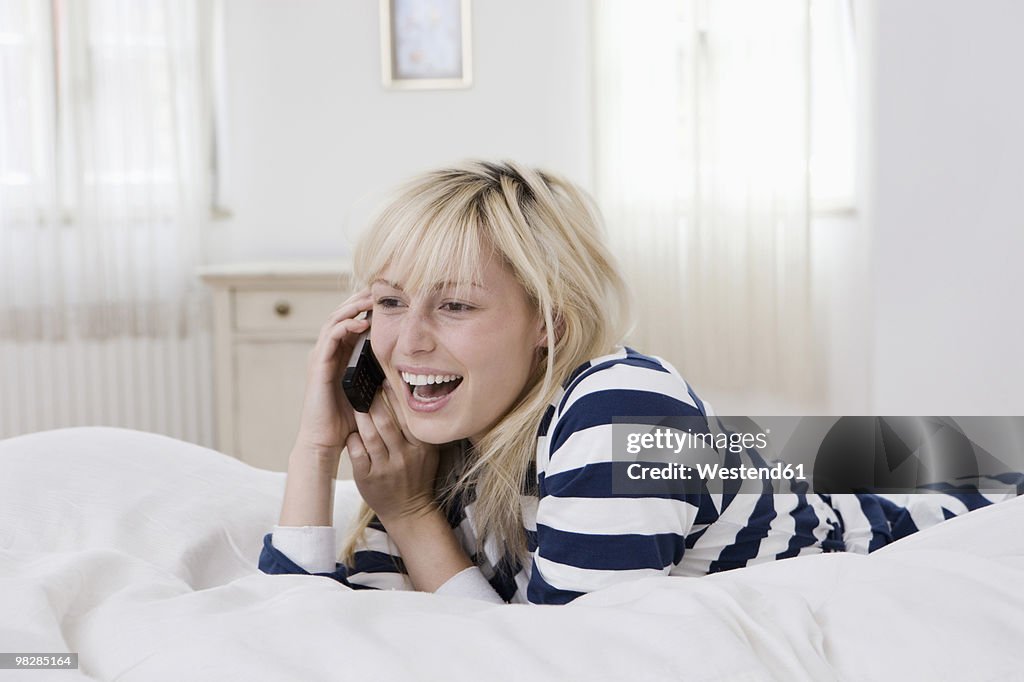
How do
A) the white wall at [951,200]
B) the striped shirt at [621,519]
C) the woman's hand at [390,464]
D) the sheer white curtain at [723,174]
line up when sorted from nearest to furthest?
the striped shirt at [621,519] → the woman's hand at [390,464] → the white wall at [951,200] → the sheer white curtain at [723,174]

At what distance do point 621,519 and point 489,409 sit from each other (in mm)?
247

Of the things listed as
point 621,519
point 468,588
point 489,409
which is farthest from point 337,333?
point 621,519

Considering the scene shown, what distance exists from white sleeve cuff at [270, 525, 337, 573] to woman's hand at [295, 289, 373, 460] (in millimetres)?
109

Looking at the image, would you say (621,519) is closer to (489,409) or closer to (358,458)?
(489,409)

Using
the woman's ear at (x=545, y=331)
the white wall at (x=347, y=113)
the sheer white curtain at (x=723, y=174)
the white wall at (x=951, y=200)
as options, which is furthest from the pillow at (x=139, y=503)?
the white wall at (x=347, y=113)

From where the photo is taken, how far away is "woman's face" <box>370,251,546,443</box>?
3.36ft

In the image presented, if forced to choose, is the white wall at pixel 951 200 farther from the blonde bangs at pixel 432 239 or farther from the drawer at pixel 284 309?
the blonde bangs at pixel 432 239

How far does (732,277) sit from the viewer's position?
3020 millimetres

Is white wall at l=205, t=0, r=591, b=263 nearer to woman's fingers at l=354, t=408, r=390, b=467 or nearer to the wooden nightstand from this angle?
the wooden nightstand

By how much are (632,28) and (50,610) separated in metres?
2.71

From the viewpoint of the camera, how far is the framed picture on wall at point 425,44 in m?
3.20

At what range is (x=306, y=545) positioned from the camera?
106 cm

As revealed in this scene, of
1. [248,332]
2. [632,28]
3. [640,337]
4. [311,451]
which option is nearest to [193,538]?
[311,451]

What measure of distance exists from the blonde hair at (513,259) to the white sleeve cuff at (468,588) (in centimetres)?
6
